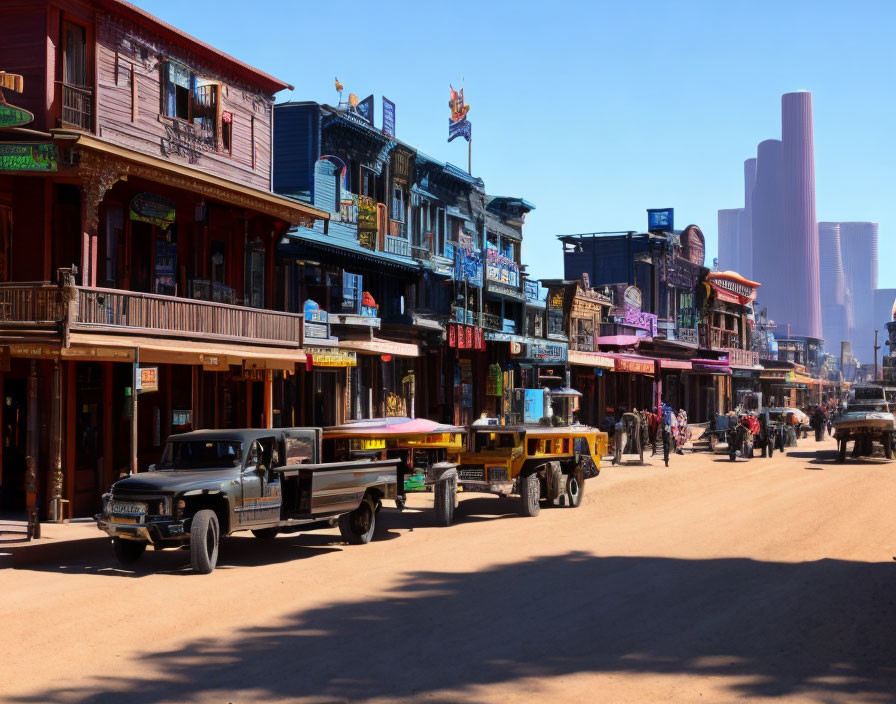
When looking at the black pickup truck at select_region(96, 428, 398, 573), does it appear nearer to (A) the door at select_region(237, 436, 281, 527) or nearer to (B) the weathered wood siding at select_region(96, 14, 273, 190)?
(A) the door at select_region(237, 436, 281, 527)

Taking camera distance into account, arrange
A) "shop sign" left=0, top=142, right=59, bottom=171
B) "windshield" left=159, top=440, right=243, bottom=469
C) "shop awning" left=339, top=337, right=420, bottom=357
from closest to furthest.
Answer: "windshield" left=159, top=440, right=243, bottom=469, "shop sign" left=0, top=142, right=59, bottom=171, "shop awning" left=339, top=337, right=420, bottom=357

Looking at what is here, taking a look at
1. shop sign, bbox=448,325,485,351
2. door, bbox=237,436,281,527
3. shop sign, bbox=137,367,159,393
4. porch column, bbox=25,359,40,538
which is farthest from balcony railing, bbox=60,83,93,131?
shop sign, bbox=448,325,485,351

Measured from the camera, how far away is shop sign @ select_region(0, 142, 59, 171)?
18516 millimetres

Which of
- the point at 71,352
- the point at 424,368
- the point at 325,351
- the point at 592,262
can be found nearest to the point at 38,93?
the point at 71,352

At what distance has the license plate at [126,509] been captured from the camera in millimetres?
13812

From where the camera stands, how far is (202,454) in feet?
50.2

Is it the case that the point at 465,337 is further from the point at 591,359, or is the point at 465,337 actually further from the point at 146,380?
the point at 146,380

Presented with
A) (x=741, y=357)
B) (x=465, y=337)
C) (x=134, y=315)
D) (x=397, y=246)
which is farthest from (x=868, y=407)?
(x=741, y=357)

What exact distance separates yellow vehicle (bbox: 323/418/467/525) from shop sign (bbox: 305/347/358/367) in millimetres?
3173

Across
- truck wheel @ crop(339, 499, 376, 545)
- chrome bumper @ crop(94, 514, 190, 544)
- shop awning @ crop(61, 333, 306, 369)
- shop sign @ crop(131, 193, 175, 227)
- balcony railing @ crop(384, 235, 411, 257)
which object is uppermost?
balcony railing @ crop(384, 235, 411, 257)

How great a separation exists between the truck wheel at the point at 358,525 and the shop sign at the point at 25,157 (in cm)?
827

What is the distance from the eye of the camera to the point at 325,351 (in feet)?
88.2

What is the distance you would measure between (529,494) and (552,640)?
9.92 m

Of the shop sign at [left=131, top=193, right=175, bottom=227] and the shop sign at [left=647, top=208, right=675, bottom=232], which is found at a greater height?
the shop sign at [left=647, top=208, right=675, bottom=232]
